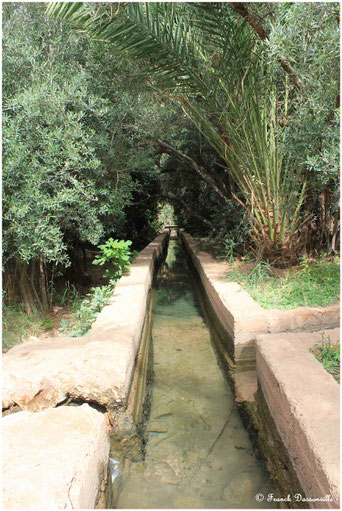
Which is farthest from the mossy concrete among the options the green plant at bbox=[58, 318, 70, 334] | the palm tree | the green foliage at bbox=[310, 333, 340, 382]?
the green plant at bbox=[58, 318, 70, 334]

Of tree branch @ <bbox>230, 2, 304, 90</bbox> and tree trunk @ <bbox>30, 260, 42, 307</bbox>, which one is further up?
tree branch @ <bbox>230, 2, 304, 90</bbox>

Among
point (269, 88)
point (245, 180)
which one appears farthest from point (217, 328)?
point (269, 88)

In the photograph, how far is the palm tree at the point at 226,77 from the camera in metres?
→ 3.99

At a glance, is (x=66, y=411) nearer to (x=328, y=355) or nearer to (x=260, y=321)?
(x=328, y=355)

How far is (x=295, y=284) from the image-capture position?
14.1ft

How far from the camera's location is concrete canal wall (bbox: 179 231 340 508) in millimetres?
1701

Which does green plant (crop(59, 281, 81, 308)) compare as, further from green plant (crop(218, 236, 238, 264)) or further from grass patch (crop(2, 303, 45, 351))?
green plant (crop(218, 236, 238, 264))

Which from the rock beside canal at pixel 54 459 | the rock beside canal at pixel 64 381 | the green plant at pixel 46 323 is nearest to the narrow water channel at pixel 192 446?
the rock beside canal at pixel 54 459

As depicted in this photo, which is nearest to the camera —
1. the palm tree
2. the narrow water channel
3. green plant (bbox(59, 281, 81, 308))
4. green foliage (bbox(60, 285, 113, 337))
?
the narrow water channel

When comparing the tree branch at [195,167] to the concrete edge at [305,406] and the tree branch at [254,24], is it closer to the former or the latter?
the tree branch at [254,24]

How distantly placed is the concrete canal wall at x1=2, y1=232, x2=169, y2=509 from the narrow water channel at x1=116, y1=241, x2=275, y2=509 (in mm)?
293

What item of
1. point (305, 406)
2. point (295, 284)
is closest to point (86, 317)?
point (295, 284)

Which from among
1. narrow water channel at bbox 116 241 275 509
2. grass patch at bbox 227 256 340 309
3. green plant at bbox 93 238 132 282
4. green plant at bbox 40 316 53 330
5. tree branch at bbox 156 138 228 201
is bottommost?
narrow water channel at bbox 116 241 275 509

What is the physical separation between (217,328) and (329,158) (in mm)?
2354
